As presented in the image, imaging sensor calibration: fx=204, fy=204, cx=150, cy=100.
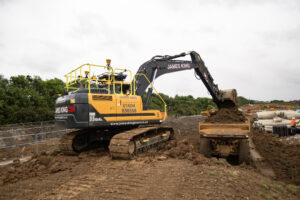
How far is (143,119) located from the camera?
7703 millimetres

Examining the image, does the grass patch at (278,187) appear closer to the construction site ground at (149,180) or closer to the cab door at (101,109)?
the construction site ground at (149,180)

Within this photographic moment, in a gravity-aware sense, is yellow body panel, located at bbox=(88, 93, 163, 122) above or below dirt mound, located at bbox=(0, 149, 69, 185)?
above

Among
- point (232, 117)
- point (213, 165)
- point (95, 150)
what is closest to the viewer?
point (213, 165)

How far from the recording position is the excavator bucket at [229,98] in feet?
30.3

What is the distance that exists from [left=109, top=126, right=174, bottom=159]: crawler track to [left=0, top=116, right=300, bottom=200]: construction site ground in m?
0.26

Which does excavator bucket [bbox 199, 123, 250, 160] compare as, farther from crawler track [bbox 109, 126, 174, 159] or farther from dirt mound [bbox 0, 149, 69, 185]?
dirt mound [bbox 0, 149, 69, 185]

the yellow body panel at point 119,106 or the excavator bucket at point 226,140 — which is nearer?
the excavator bucket at point 226,140

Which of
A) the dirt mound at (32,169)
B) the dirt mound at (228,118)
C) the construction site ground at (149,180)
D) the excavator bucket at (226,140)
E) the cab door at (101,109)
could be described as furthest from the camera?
the dirt mound at (228,118)

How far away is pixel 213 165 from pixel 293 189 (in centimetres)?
177

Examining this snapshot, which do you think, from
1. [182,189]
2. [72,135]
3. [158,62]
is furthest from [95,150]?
[182,189]

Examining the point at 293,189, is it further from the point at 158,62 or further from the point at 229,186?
the point at 158,62

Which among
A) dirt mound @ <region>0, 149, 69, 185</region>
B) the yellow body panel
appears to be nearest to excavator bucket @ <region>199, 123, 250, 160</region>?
the yellow body panel

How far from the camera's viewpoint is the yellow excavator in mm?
6254

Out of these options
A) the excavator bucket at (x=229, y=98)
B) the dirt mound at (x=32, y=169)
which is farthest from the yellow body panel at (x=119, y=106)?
the excavator bucket at (x=229, y=98)
